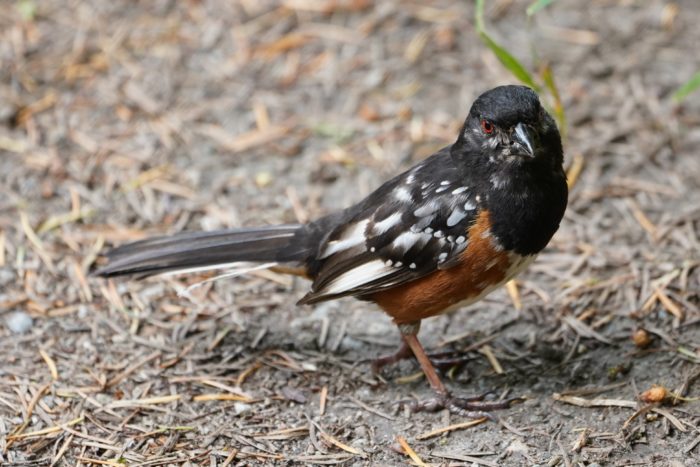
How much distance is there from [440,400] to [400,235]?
807 mm

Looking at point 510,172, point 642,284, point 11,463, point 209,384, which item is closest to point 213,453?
point 209,384

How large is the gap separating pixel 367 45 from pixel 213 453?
3.70 m

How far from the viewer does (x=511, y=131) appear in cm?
375

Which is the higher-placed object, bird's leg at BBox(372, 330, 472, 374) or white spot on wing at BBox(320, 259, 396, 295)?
white spot on wing at BBox(320, 259, 396, 295)

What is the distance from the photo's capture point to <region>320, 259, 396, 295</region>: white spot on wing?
13.4 ft

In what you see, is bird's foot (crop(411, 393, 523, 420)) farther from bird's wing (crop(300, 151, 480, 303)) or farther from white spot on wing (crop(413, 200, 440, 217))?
white spot on wing (crop(413, 200, 440, 217))

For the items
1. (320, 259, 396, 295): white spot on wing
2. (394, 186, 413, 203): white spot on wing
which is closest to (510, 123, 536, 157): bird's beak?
(394, 186, 413, 203): white spot on wing

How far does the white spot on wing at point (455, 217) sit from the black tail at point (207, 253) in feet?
2.65

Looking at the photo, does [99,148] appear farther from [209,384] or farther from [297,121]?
[209,384]

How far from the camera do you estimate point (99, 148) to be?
5.71 m

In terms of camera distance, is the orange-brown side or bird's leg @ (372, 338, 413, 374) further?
bird's leg @ (372, 338, 413, 374)

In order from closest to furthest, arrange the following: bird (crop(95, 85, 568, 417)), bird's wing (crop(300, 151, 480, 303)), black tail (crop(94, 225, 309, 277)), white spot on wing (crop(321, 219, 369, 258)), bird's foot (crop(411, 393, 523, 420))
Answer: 1. bird (crop(95, 85, 568, 417))
2. bird's wing (crop(300, 151, 480, 303))
3. bird's foot (crop(411, 393, 523, 420))
4. white spot on wing (crop(321, 219, 369, 258))
5. black tail (crop(94, 225, 309, 277))

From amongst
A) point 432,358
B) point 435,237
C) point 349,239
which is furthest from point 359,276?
point 432,358

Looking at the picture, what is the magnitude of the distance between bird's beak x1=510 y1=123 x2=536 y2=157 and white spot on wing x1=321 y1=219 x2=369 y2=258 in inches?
33.0
